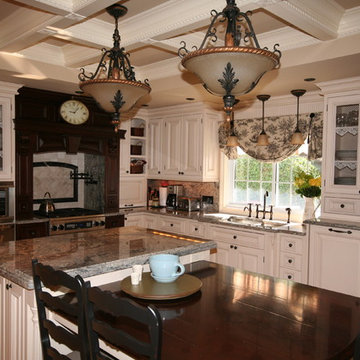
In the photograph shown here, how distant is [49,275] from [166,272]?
629 mm

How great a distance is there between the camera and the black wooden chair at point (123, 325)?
3.97ft

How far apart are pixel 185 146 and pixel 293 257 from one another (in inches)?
85.8

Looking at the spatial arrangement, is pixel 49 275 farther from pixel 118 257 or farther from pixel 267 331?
pixel 267 331

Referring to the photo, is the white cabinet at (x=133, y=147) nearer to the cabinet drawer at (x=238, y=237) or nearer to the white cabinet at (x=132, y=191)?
the white cabinet at (x=132, y=191)

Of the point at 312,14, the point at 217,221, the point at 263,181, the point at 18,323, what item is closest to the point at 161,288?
the point at 18,323

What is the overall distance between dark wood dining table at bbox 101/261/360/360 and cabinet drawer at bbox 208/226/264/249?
6.74ft

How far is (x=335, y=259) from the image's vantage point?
372 cm

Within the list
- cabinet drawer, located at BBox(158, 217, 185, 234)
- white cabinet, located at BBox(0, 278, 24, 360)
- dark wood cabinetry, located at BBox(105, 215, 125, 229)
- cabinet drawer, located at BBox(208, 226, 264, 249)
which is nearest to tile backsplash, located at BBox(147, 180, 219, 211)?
cabinet drawer, located at BBox(158, 217, 185, 234)

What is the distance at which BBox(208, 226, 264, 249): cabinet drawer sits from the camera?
426cm

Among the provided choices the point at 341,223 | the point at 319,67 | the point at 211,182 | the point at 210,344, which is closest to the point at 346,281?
the point at 341,223

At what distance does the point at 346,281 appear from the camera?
12.0 feet

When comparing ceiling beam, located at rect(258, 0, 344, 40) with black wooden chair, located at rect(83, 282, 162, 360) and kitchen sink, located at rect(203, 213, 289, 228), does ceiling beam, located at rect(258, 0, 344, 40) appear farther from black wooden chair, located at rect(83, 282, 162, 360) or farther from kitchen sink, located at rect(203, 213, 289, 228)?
kitchen sink, located at rect(203, 213, 289, 228)

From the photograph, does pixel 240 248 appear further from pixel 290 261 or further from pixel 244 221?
pixel 290 261

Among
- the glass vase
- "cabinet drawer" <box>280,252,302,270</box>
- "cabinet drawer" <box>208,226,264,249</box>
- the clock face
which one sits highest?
the clock face
